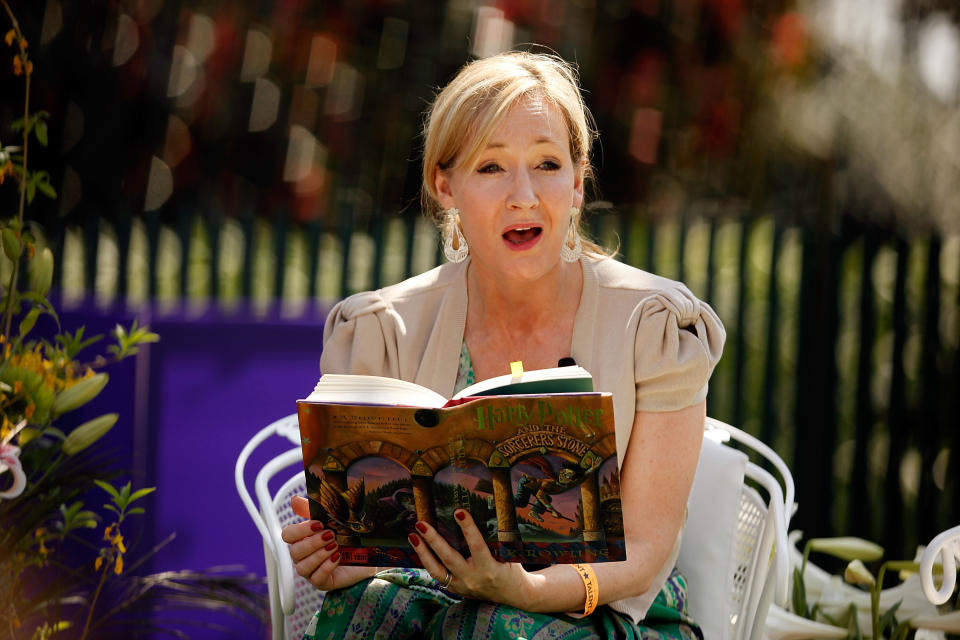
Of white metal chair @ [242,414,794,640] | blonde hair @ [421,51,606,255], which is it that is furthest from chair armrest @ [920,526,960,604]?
blonde hair @ [421,51,606,255]

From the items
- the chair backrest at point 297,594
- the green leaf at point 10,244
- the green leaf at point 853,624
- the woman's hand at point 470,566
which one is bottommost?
the green leaf at point 853,624

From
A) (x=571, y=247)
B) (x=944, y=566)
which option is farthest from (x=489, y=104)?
(x=944, y=566)

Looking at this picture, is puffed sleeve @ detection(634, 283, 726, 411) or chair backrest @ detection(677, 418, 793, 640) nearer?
puffed sleeve @ detection(634, 283, 726, 411)

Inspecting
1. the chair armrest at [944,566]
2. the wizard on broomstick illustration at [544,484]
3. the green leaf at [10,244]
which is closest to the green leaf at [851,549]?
the chair armrest at [944,566]

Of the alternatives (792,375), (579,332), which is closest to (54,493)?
(579,332)

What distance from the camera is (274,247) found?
16.5ft

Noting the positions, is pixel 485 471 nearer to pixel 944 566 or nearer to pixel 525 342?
pixel 525 342

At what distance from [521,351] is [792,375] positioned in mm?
2761

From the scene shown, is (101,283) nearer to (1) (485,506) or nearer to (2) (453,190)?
(2) (453,190)

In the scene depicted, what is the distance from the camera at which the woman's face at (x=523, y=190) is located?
268 cm

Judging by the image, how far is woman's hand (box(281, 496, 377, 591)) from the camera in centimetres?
244

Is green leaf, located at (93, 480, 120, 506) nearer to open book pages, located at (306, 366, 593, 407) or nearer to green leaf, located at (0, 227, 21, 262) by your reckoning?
green leaf, located at (0, 227, 21, 262)

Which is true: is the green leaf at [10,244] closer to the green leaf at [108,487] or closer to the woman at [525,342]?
the green leaf at [108,487]

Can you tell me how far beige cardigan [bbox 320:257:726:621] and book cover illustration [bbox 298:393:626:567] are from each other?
18.5 inches
